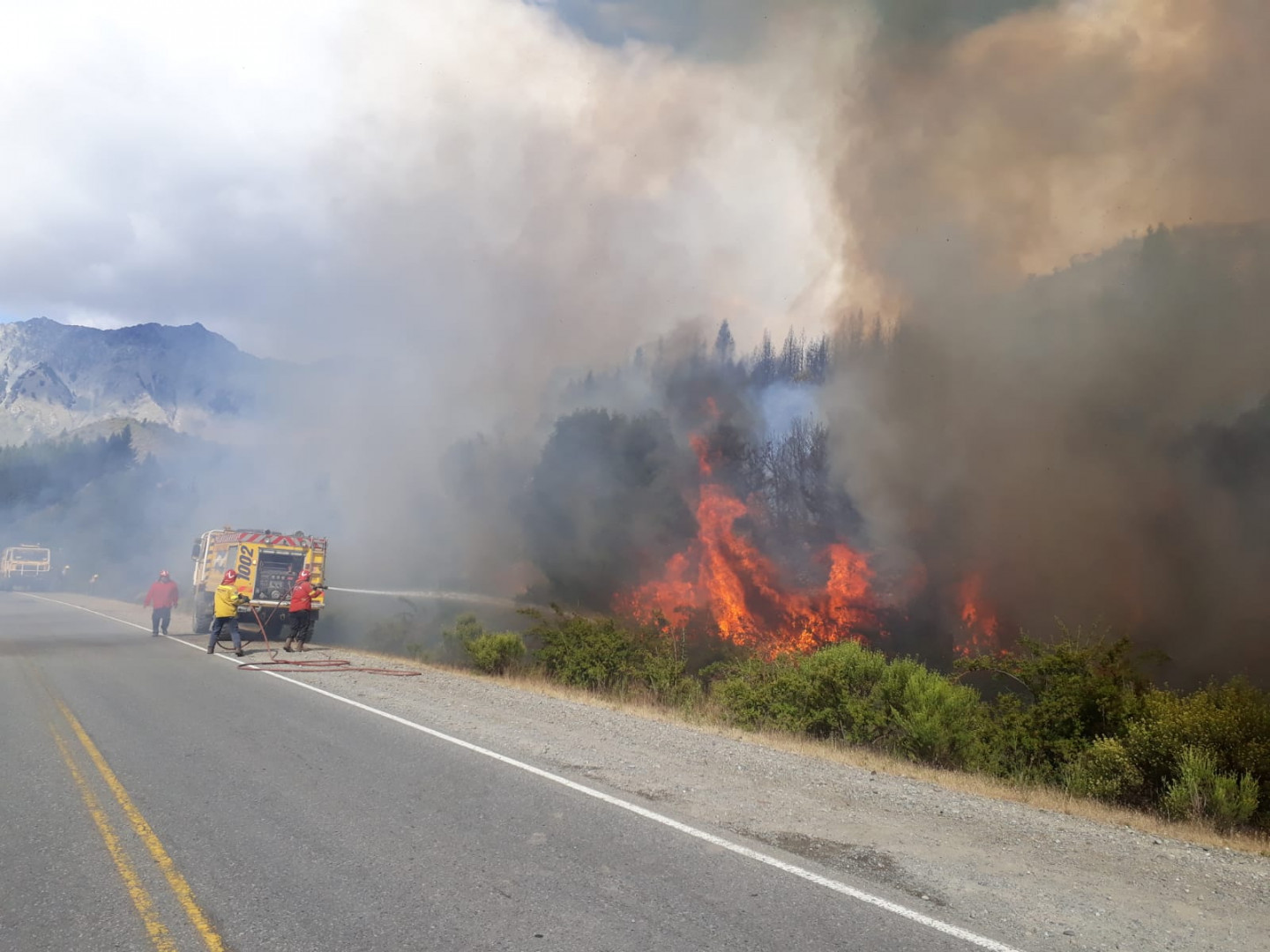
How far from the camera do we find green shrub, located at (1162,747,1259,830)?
7.31 m

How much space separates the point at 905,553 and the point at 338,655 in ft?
85.8

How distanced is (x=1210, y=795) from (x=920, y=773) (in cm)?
245

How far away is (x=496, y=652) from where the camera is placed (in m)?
17.1

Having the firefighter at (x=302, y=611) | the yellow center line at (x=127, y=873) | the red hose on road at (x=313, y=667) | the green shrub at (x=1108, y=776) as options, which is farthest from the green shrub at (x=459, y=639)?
the green shrub at (x=1108, y=776)

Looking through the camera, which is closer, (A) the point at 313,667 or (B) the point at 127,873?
(B) the point at 127,873

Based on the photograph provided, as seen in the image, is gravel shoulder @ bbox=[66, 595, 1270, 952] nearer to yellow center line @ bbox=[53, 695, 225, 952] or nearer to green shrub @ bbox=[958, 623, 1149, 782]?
green shrub @ bbox=[958, 623, 1149, 782]

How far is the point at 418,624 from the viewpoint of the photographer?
2656cm

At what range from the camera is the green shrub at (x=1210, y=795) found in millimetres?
7312

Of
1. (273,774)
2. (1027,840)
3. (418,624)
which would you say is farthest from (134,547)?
(1027,840)

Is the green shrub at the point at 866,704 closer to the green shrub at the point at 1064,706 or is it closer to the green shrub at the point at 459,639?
the green shrub at the point at 1064,706

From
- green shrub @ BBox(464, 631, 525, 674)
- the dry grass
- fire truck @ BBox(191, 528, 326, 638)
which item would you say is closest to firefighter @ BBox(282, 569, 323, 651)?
fire truck @ BBox(191, 528, 326, 638)

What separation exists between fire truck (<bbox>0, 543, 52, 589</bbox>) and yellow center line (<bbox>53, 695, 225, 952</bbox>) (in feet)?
175

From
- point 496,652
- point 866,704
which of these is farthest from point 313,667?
point 866,704

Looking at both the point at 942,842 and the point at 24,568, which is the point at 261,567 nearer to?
the point at 942,842
